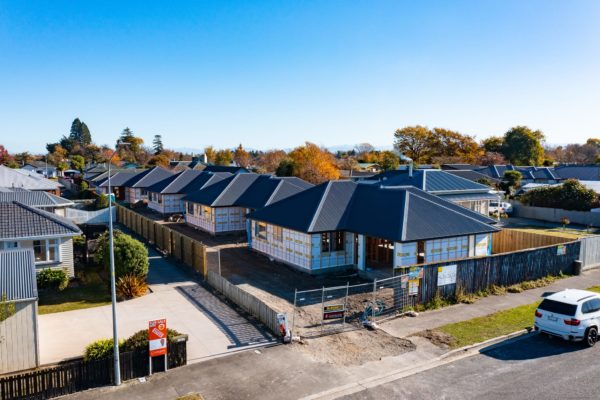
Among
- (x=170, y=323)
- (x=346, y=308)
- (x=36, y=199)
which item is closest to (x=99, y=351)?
(x=170, y=323)

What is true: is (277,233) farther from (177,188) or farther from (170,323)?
(177,188)

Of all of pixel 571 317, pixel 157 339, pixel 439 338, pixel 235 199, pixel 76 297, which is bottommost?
pixel 76 297

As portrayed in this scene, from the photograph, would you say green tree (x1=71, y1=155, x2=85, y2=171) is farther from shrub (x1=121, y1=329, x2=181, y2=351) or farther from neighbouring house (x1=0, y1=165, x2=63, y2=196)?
shrub (x1=121, y1=329, x2=181, y2=351)

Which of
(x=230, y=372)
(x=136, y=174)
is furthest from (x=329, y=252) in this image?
(x=136, y=174)

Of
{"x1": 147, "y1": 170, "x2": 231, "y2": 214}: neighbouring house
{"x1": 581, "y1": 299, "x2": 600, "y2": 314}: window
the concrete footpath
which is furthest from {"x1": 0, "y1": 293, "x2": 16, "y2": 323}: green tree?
{"x1": 147, "y1": 170, "x2": 231, "y2": 214}: neighbouring house

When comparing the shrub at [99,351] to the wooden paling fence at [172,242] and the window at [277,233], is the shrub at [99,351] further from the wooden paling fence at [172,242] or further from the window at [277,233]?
the window at [277,233]

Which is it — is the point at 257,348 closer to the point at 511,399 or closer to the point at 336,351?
the point at 336,351

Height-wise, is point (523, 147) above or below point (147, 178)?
above
